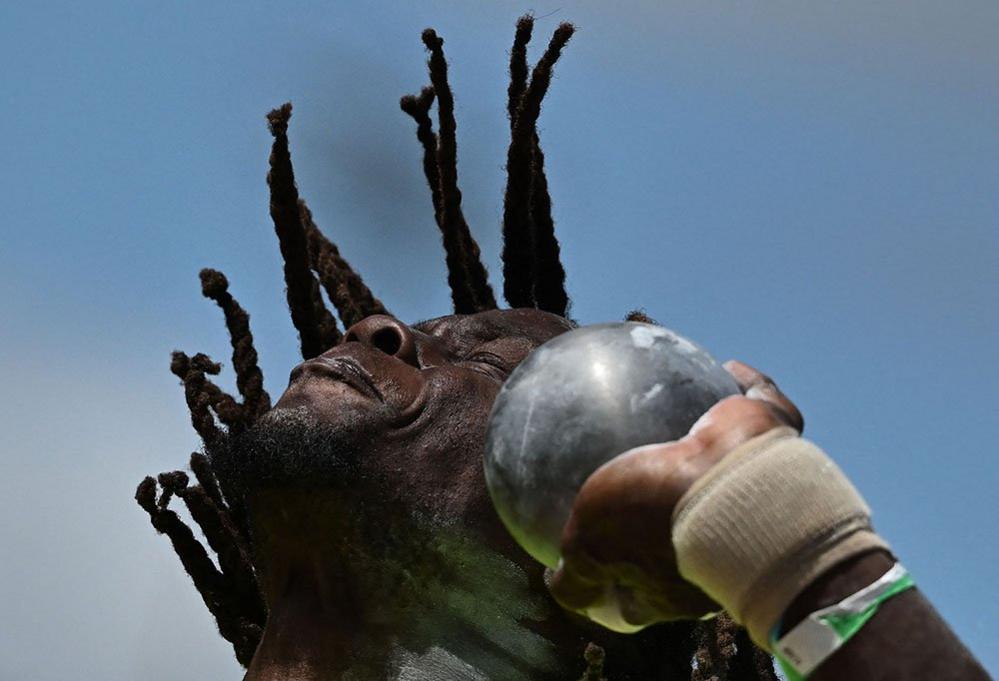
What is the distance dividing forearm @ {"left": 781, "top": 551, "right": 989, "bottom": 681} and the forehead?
2713 millimetres

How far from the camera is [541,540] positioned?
2824 millimetres

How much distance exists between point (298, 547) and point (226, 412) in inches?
34.7

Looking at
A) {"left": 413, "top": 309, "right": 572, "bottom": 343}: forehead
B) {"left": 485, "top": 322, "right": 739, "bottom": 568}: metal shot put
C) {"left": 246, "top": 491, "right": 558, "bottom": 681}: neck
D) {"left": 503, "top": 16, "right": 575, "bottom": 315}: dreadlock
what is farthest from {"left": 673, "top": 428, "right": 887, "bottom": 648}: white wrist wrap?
{"left": 503, "top": 16, "right": 575, "bottom": 315}: dreadlock

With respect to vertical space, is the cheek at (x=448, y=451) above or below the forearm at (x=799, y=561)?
above

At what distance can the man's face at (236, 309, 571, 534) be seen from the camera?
4609mm

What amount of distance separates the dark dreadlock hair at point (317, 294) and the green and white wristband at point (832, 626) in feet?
8.76

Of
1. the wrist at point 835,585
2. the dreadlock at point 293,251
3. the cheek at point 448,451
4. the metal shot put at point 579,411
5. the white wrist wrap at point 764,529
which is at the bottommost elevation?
the wrist at point 835,585

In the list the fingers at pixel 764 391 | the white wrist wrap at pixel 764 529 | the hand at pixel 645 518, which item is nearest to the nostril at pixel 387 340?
the fingers at pixel 764 391

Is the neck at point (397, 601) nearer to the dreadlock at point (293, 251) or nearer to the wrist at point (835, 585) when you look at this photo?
the dreadlock at point (293, 251)

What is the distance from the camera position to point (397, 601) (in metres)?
4.61

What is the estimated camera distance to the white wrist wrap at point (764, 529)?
2494mm

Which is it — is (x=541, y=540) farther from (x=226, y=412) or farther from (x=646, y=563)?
(x=226, y=412)

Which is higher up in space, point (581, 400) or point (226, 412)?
point (226, 412)

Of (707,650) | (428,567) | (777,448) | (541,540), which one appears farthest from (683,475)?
(707,650)
